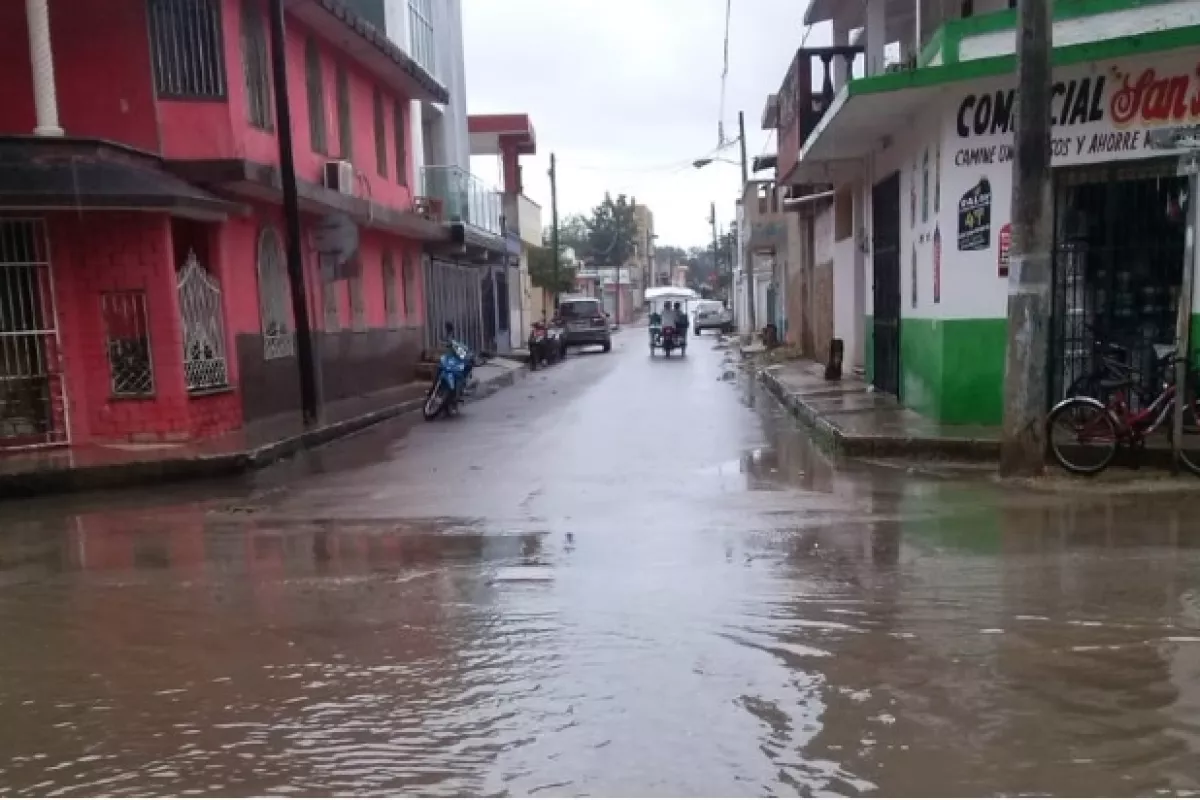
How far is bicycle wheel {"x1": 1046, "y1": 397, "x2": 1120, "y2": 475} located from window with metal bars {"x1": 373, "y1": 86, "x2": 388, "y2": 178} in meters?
15.4

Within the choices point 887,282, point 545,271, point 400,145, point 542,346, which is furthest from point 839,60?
point 545,271

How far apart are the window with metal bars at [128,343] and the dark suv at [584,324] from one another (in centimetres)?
2516

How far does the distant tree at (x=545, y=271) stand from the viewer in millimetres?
54266

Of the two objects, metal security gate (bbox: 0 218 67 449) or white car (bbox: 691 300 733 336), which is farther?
white car (bbox: 691 300 733 336)

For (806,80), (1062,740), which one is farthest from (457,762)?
(806,80)

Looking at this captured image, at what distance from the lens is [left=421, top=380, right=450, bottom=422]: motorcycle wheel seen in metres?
16.1

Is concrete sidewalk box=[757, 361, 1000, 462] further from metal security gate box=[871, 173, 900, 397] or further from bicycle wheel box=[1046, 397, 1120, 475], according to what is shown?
bicycle wheel box=[1046, 397, 1120, 475]

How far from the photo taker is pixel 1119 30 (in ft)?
33.3

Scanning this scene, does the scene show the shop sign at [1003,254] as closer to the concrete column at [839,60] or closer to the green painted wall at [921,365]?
the green painted wall at [921,365]

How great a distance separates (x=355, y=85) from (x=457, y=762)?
17.9 metres

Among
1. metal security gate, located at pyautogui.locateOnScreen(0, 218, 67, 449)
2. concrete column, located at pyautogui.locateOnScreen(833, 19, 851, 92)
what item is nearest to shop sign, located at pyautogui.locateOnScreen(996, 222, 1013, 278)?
concrete column, located at pyautogui.locateOnScreen(833, 19, 851, 92)

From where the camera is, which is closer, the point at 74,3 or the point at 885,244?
the point at 74,3

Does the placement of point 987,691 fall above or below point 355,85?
below

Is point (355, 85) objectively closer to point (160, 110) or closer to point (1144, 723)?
point (160, 110)
